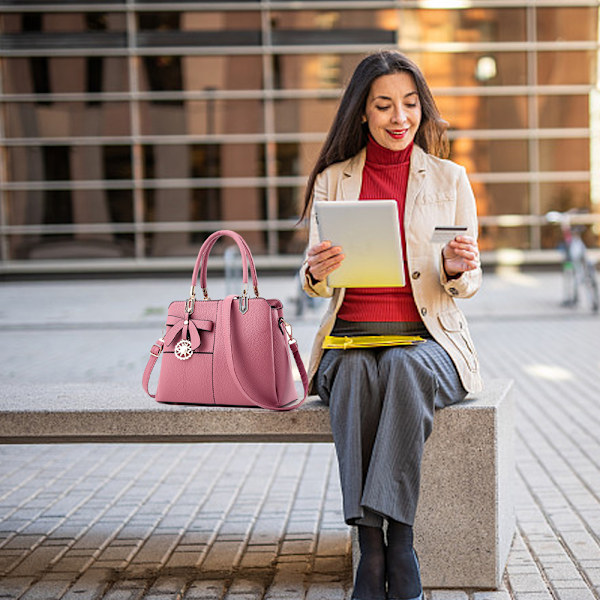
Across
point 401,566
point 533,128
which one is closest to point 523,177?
point 533,128

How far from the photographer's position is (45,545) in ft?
14.4

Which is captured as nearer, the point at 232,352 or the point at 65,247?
the point at 232,352

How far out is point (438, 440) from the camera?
372 cm

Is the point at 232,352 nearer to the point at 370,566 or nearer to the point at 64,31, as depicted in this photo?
the point at 370,566

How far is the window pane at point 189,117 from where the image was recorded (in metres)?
21.5

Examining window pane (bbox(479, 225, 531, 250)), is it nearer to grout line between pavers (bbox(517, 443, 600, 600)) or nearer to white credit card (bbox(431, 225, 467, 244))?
grout line between pavers (bbox(517, 443, 600, 600))

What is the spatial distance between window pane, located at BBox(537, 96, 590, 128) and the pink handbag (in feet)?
62.1

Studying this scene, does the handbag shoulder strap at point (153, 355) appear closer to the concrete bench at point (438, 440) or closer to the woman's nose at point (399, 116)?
the concrete bench at point (438, 440)

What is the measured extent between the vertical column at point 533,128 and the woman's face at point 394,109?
59.9ft

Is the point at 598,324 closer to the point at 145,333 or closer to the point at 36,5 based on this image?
the point at 145,333

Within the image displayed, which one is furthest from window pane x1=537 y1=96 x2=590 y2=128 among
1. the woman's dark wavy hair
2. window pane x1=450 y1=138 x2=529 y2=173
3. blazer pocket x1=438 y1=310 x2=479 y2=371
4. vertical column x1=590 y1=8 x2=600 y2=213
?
blazer pocket x1=438 y1=310 x2=479 y2=371

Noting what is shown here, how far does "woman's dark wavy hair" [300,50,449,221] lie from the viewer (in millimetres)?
3920

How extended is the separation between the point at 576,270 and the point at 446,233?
11.1m

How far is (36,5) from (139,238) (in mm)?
4975
